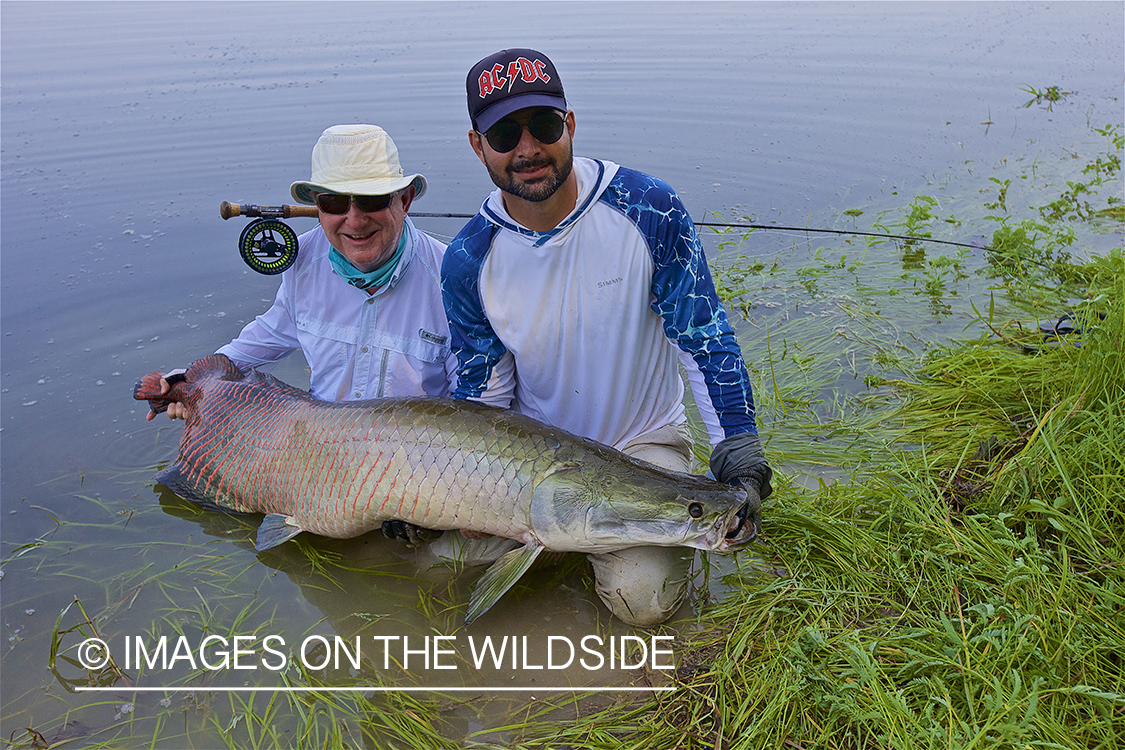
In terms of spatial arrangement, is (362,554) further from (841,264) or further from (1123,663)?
(841,264)

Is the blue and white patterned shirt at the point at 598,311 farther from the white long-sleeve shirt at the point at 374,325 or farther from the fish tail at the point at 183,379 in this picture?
the fish tail at the point at 183,379

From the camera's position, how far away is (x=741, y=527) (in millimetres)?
2621

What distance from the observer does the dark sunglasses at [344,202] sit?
137 inches

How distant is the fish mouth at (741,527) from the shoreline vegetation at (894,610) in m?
0.30

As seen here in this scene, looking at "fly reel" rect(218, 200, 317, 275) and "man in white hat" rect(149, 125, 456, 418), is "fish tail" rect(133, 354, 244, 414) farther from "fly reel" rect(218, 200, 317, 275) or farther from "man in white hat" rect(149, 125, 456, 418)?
"fly reel" rect(218, 200, 317, 275)

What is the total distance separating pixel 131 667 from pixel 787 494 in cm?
269

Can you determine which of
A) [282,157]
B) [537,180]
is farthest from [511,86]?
[282,157]

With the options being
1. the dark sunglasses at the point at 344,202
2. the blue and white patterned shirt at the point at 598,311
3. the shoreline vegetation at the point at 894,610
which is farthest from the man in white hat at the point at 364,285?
the shoreline vegetation at the point at 894,610

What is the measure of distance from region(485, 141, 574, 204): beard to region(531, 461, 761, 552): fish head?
0.97 m

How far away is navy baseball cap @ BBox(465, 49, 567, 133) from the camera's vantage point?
2814mm

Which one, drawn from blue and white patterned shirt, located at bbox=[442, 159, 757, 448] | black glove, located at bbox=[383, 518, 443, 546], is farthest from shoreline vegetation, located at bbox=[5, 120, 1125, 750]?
blue and white patterned shirt, located at bbox=[442, 159, 757, 448]

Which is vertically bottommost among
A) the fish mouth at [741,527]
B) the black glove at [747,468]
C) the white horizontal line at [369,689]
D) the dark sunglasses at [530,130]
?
the white horizontal line at [369,689]

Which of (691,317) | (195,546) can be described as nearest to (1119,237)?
(691,317)

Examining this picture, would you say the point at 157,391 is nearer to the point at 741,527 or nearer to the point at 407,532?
the point at 407,532
